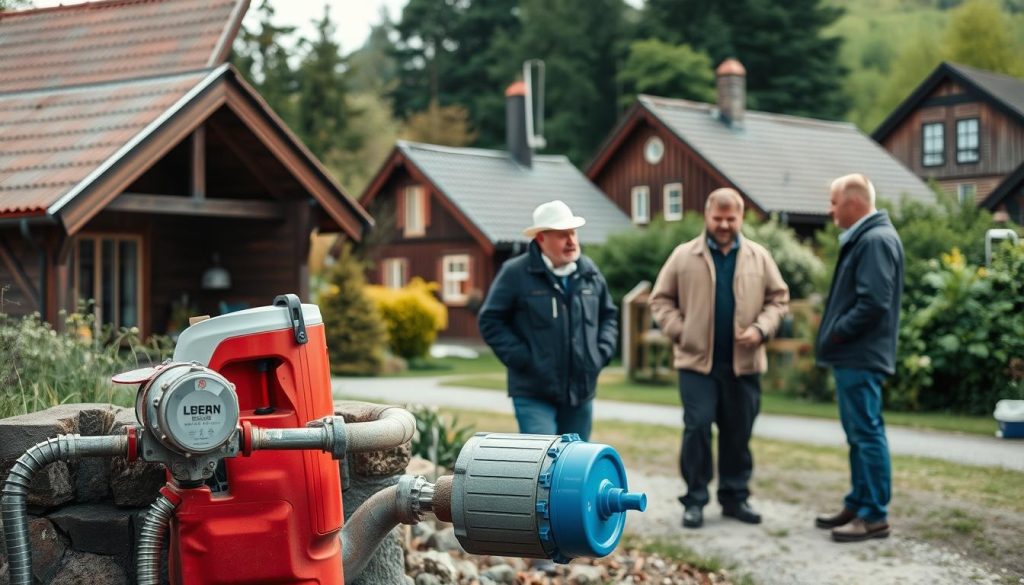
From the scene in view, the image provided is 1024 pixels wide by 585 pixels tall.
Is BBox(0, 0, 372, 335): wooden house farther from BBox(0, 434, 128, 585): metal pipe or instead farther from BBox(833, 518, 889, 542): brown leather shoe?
BBox(833, 518, 889, 542): brown leather shoe

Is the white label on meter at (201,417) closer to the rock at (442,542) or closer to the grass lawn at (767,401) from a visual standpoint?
the rock at (442,542)

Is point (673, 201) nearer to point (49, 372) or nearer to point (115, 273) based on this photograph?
point (115, 273)

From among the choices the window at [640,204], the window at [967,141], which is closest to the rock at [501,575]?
the window at [640,204]

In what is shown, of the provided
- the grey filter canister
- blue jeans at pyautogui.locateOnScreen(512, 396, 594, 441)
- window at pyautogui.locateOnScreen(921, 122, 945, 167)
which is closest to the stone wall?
the grey filter canister

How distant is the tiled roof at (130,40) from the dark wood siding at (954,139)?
101ft

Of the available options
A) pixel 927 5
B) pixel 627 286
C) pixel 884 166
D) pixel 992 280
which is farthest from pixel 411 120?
pixel 927 5

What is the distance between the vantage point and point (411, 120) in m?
49.0

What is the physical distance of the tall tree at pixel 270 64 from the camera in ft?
107

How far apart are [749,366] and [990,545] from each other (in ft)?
5.14

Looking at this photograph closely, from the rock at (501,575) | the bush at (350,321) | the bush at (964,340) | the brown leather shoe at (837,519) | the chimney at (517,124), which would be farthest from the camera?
the chimney at (517,124)

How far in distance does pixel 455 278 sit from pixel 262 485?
1095 inches

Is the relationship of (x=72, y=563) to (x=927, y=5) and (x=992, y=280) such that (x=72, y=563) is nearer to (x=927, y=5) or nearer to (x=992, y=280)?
(x=992, y=280)

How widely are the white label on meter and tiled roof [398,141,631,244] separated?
79.7 ft

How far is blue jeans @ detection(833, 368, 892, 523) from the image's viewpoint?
6.36m
